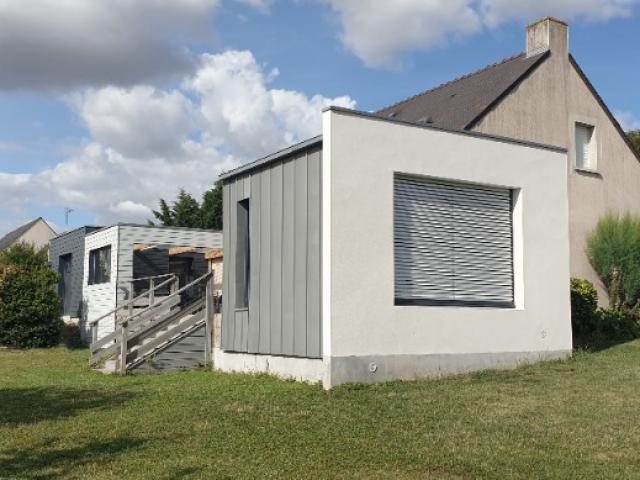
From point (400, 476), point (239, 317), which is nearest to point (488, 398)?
point (400, 476)

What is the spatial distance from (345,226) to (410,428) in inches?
148

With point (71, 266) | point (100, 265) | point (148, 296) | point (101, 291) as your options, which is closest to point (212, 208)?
point (71, 266)

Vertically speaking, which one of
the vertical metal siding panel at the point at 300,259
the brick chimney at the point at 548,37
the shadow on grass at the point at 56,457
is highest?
the brick chimney at the point at 548,37

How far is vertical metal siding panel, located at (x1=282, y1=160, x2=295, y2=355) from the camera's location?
11672 millimetres

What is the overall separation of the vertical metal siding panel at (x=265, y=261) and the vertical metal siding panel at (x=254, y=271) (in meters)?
0.10

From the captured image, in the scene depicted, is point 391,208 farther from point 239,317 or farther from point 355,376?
point 239,317

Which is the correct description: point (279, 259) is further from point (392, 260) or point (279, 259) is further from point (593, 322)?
point (593, 322)

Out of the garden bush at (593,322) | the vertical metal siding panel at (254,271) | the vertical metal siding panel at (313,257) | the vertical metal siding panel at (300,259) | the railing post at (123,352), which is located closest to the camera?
the vertical metal siding panel at (313,257)

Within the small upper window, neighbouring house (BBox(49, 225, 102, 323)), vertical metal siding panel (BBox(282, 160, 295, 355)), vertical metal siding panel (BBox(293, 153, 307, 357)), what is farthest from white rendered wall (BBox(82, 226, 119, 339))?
the small upper window

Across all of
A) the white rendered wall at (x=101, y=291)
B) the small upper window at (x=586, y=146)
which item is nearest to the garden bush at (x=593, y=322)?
the small upper window at (x=586, y=146)

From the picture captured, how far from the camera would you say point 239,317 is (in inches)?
521

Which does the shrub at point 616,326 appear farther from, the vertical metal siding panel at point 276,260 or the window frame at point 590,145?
the vertical metal siding panel at point 276,260

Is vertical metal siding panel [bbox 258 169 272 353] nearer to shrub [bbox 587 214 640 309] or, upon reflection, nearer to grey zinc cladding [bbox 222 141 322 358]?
grey zinc cladding [bbox 222 141 322 358]

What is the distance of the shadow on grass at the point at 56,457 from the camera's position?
20.8ft
